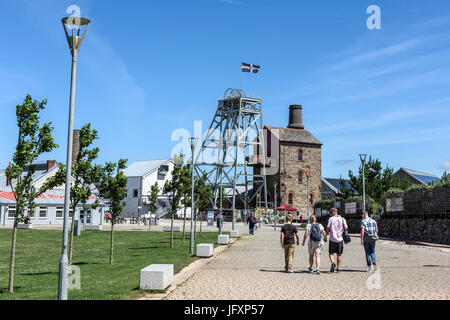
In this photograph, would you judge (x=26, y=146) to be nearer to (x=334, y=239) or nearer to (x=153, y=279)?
(x=153, y=279)

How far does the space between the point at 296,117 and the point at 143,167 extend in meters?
26.6

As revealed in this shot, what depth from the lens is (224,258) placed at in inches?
701

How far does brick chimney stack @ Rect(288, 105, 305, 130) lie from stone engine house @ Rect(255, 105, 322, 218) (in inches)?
86.8

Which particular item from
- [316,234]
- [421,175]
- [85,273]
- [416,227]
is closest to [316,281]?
[316,234]

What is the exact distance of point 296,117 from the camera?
74.9 m

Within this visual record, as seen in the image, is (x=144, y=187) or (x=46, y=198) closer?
(x=46, y=198)

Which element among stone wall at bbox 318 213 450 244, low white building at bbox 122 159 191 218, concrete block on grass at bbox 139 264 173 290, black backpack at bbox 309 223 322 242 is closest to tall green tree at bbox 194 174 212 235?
stone wall at bbox 318 213 450 244

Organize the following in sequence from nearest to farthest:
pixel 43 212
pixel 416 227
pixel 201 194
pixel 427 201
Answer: pixel 427 201 → pixel 416 227 → pixel 201 194 → pixel 43 212

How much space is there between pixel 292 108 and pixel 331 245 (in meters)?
63.5

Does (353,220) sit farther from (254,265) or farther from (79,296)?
(79,296)

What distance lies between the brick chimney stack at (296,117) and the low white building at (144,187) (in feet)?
68.4

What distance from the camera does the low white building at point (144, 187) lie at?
72688 millimetres

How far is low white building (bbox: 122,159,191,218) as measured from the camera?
2862 inches
